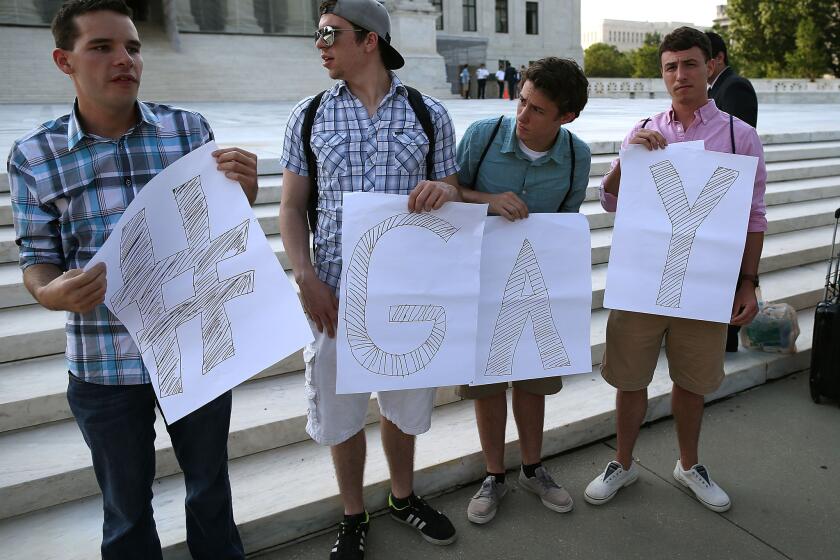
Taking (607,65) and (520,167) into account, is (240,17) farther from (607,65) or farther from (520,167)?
(607,65)

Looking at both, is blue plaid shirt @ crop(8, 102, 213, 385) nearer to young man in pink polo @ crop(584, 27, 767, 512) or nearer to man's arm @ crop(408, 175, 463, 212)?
man's arm @ crop(408, 175, 463, 212)

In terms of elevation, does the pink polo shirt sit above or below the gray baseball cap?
below

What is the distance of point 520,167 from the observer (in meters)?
2.53

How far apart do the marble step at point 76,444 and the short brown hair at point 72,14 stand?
189 cm

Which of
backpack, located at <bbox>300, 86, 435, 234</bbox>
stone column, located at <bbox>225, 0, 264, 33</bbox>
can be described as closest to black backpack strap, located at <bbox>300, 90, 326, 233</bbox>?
backpack, located at <bbox>300, 86, 435, 234</bbox>

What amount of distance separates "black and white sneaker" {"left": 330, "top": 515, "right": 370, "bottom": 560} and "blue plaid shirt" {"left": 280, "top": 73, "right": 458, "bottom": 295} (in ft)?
3.90

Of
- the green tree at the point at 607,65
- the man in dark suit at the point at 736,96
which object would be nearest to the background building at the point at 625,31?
the green tree at the point at 607,65

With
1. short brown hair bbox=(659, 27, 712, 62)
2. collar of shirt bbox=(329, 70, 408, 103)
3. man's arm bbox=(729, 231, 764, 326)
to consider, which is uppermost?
short brown hair bbox=(659, 27, 712, 62)

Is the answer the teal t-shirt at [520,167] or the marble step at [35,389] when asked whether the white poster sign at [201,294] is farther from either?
the marble step at [35,389]

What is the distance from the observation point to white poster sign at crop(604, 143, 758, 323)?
259 centimetres

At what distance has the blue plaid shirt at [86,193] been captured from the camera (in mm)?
1812

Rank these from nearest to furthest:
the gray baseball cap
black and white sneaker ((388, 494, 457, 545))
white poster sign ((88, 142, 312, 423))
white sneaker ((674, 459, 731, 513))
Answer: white poster sign ((88, 142, 312, 423)) → the gray baseball cap → black and white sneaker ((388, 494, 457, 545)) → white sneaker ((674, 459, 731, 513))

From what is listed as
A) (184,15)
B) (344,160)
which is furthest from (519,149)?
(184,15)

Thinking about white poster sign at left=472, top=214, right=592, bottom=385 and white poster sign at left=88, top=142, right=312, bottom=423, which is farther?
white poster sign at left=472, top=214, right=592, bottom=385
